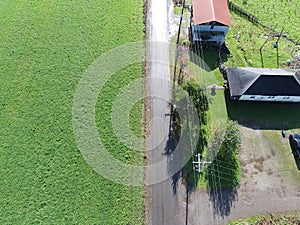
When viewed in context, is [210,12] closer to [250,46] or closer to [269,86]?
[250,46]

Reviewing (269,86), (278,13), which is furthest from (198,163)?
(278,13)

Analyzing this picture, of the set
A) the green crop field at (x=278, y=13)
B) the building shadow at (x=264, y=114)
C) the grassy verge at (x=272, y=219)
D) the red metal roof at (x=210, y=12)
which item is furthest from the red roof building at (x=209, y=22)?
the grassy verge at (x=272, y=219)

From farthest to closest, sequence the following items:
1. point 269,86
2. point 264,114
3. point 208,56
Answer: point 208,56 < point 264,114 < point 269,86

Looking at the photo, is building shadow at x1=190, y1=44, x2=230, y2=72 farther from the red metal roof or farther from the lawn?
the red metal roof

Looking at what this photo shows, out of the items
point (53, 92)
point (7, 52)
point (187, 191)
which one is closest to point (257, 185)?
point (187, 191)

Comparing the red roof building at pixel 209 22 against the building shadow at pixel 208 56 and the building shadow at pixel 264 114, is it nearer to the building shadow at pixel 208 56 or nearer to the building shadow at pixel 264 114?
the building shadow at pixel 208 56

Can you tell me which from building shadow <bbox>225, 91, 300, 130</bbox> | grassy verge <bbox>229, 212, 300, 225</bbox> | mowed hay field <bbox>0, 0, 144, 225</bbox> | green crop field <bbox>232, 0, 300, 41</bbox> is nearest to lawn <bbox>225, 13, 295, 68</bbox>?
green crop field <bbox>232, 0, 300, 41</bbox>
